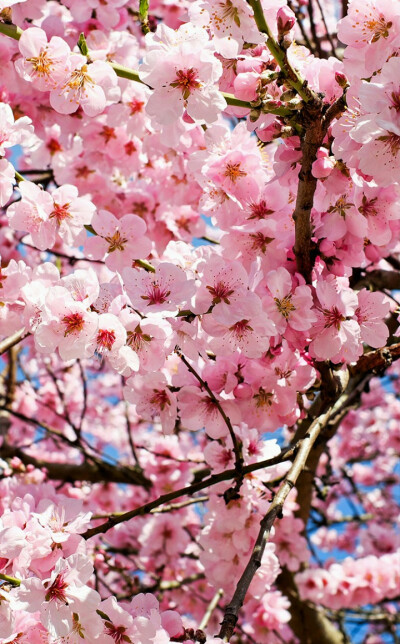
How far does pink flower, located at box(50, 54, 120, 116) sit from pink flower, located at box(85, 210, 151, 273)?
1.08 feet

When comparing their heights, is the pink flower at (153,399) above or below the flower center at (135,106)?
below

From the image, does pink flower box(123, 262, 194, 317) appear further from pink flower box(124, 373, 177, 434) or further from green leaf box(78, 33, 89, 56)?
green leaf box(78, 33, 89, 56)

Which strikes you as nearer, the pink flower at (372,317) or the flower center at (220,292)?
the flower center at (220,292)

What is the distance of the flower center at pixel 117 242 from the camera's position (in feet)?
6.66

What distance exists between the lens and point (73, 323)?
1615mm

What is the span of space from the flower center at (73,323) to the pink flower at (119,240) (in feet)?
1.41

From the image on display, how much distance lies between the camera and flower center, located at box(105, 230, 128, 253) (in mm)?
2029

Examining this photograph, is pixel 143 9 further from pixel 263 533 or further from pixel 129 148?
pixel 263 533

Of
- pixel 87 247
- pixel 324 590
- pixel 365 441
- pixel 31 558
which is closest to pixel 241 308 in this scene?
pixel 87 247

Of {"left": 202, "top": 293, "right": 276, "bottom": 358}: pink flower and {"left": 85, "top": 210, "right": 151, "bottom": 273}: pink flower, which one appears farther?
{"left": 85, "top": 210, "right": 151, "bottom": 273}: pink flower

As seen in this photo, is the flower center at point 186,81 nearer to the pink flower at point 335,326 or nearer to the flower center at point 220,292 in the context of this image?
the flower center at point 220,292

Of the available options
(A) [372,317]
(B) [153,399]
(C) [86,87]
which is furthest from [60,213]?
(A) [372,317]

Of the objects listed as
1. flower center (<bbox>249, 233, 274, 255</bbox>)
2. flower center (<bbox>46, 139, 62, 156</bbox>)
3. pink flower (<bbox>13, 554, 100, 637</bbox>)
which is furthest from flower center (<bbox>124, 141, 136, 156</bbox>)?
pink flower (<bbox>13, 554, 100, 637</bbox>)

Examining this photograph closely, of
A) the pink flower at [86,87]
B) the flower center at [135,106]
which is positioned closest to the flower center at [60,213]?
the pink flower at [86,87]
